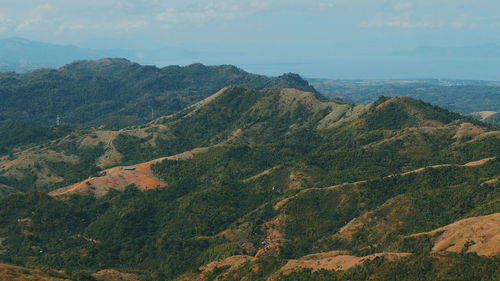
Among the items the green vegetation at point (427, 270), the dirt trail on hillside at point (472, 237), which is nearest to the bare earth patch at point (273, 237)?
the green vegetation at point (427, 270)

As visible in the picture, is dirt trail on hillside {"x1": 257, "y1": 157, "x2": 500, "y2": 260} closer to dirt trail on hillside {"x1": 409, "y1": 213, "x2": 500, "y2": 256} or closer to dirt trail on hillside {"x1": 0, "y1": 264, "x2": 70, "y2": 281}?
dirt trail on hillside {"x1": 409, "y1": 213, "x2": 500, "y2": 256}

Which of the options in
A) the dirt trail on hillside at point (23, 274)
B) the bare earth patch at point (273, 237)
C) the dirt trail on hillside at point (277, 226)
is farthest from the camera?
the dirt trail on hillside at point (277, 226)

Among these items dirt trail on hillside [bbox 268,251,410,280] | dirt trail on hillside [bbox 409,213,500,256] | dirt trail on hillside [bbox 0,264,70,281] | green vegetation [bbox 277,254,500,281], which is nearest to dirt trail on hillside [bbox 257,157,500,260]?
dirt trail on hillside [bbox 268,251,410,280]

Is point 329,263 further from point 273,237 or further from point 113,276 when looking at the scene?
point 113,276

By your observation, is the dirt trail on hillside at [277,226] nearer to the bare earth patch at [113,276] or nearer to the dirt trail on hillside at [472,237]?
the bare earth patch at [113,276]

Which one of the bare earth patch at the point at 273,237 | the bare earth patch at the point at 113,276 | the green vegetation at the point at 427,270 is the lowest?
the bare earth patch at the point at 113,276

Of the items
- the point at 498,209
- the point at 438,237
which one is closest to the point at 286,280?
the point at 438,237

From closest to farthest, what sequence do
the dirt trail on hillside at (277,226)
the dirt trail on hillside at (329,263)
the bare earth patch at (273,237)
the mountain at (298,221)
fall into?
the dirt trail on hillside at (329,263), the mountain at (298,221), the bare earth patch at (273,237), the dirt trail on hillside at (277,226)

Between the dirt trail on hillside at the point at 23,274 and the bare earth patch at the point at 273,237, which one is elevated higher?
the dirt trail on hillside at the point at 23,274

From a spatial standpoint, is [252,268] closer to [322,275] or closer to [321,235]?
[322,275]

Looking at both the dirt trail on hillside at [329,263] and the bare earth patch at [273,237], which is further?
the bare earth patch at [273,237]
